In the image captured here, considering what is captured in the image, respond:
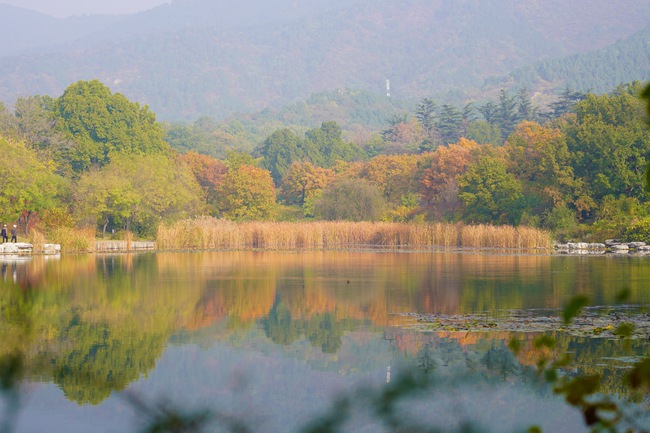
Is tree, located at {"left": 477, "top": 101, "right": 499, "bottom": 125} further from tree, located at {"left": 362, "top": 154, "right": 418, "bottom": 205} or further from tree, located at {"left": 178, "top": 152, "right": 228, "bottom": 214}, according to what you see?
tree, located at {"left": 178, "top": 152, "right": 228, "bottom": 214}

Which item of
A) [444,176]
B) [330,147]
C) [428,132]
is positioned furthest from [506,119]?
[444,176]

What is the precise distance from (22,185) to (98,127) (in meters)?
19.7

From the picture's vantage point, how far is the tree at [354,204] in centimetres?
6309

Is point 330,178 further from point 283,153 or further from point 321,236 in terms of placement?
point 321,236

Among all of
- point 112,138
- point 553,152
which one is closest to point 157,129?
point 112,138

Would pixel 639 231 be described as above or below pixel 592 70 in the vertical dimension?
below

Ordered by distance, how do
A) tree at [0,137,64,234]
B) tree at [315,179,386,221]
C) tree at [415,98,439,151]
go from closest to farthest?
1. tree at [0,137,64,234]
2. tree at [315,179,386,221]
3. tree at [415,98,439,151]

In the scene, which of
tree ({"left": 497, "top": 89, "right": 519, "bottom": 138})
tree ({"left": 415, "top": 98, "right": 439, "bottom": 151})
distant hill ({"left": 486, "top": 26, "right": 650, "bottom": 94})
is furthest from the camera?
distant hill ({"left": 486, "top": 26, "right": 650, "bottom": 94})

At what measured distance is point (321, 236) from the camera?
49.3 metres

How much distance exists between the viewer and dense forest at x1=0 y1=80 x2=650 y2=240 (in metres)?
48.6

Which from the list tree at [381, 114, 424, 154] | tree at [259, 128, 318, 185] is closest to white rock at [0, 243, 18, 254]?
tree at [259, 128, 318, 185]

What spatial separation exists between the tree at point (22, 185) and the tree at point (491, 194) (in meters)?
24.2

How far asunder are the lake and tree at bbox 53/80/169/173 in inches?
1394

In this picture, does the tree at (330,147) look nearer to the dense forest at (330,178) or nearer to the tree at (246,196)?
the dense forest at (330,178)
